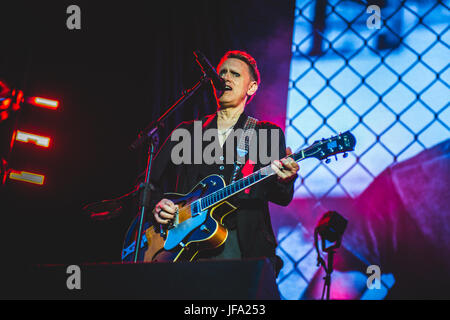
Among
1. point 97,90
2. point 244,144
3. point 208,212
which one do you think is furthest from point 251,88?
point 97,90

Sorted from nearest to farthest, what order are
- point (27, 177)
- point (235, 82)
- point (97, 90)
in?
1. point (235, 82)
2. point (27, 177)
3. point (97, 90)

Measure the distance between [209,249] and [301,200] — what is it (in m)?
1.28

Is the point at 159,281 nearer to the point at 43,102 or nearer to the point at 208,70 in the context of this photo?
the point at 208,70

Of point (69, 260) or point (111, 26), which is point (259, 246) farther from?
point (111, 26)

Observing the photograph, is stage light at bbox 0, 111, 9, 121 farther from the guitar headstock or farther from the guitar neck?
the guitar headstock

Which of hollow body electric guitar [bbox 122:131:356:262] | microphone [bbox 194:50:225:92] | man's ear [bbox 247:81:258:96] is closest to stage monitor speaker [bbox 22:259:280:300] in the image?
hollow body electric guitar [bbox 122:131:356:262]

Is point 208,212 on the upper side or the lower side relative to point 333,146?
lower

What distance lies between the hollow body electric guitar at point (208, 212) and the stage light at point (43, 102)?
4.89 feet

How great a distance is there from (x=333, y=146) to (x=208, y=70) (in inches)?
27.7

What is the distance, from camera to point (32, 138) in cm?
276

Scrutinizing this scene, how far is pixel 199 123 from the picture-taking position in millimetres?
2314

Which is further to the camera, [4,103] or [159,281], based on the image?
[4,103]

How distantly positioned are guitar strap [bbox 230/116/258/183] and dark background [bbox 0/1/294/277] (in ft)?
2.39
